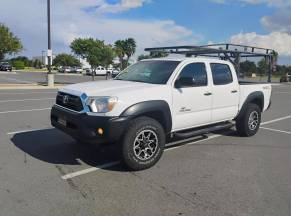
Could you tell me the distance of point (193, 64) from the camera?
6.54 m

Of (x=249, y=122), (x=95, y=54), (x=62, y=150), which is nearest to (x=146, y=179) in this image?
(x=62, y=150)

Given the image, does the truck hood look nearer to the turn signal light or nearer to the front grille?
the front grille

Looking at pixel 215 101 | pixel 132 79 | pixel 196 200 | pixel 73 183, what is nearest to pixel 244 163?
pixel 215 101

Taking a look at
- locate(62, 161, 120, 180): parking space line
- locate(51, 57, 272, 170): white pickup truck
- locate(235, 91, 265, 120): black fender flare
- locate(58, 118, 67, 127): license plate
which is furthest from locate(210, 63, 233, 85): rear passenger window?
locate(58, 118, 67, 127): license plate

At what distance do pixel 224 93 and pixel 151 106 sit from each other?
7.14 ft

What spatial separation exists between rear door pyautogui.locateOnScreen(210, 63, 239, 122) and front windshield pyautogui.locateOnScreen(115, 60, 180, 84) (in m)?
1.04

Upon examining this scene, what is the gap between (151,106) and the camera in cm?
551

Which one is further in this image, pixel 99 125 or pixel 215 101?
pixel 215 101

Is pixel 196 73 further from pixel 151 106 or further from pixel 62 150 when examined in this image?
pixel 62 150

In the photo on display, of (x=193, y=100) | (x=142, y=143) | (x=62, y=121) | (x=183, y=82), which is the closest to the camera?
(x=142, y=143)

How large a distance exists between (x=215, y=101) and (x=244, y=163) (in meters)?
1.42

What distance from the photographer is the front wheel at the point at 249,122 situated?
25.7ft

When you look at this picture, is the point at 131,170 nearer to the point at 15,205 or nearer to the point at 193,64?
the point at 15,205

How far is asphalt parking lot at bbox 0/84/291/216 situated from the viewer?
407cm
